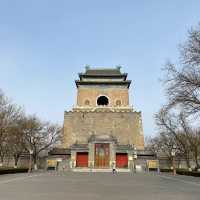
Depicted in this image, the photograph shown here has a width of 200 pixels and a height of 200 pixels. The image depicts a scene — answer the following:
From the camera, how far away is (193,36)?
62.1ft

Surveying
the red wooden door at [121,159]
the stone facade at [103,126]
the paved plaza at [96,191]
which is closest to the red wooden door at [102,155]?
the red wooden door at [121,159]

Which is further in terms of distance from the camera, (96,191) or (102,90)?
(102,90)

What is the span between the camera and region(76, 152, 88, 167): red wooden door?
46.8 m

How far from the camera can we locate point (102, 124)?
180 ft

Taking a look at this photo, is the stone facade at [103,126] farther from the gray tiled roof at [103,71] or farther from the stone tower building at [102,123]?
the gray tiled roof at [103,71]

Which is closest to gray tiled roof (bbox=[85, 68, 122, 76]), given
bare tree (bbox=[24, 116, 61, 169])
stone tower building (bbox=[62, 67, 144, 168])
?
stone tower building (bbox=[62, 67, 144, 168])

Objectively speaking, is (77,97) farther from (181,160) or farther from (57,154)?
(181,160)

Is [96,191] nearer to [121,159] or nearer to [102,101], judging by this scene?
[121,159]

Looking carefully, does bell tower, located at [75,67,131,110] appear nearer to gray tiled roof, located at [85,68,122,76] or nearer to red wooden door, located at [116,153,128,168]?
gray tiled roof, located at [85,68,122,76]

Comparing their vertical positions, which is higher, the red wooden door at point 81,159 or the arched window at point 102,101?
the arched window at point 102,101

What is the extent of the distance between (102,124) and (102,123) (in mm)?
195

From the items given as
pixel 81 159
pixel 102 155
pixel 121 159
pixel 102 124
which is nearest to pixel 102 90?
pixel 102 124

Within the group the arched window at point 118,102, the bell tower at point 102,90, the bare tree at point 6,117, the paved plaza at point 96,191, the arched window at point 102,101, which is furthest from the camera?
the arched window at point 102,101

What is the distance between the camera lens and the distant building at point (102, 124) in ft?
153
